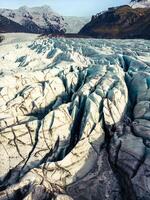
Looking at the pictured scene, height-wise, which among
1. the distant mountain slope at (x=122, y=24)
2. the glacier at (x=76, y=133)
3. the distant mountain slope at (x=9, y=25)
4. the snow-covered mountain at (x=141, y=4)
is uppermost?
the glacier at (x=76, y=133)

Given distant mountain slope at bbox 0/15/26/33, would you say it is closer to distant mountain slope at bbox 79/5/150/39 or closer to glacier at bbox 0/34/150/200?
distant mountain slope at bbox 79/5/150/39

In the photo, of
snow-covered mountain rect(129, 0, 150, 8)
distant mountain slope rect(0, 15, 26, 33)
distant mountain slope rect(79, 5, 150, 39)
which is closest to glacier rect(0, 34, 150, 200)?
distant mountain slope rect(79, 5, 150, 39)

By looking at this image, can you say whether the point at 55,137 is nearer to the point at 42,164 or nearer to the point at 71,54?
the point at 42,164

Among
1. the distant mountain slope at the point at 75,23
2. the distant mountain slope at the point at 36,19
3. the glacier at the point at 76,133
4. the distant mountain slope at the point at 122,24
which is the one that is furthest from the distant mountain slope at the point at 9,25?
the glacier at the point at 76,133

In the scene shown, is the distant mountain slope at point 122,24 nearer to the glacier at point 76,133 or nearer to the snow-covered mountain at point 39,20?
the snow-covered mountain at point 39,20

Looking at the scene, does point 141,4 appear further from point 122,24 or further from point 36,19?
point 36,19

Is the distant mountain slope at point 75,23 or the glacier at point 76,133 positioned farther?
the distant mountain slope at point 75,23
